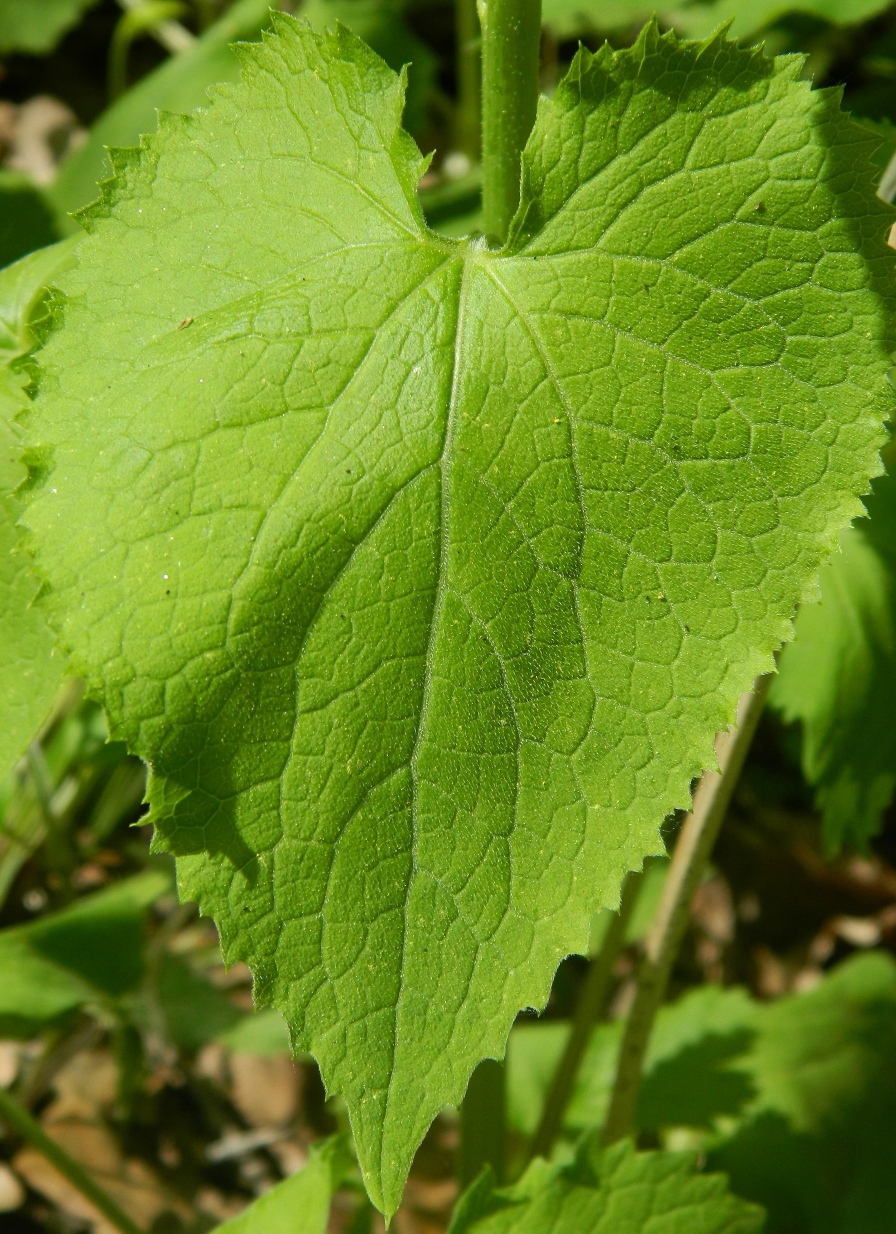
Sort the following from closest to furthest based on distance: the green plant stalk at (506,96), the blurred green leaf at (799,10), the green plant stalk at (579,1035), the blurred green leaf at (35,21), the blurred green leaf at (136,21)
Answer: the green plant stalk at (506,96)
the green plant stalk at (579,1035)
the blurred green leaf at (799,10)
the blurred green leaf at (136,21)
the blurred green leaf at (35,21)

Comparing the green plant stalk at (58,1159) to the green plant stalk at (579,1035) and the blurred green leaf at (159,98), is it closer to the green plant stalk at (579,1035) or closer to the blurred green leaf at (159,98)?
the green plant stalk at (579,1035)

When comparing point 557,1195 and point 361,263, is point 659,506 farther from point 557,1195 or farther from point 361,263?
point 557,1195

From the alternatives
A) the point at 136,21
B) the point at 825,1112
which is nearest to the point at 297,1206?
the point at 825,1112

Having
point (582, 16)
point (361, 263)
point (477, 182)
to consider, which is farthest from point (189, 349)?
point (582, 16)

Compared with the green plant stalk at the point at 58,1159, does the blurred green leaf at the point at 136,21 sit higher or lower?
higher

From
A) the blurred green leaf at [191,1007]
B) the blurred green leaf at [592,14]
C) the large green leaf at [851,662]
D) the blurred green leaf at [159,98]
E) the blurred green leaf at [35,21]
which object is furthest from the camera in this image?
the blurred green leaf at [35,21]

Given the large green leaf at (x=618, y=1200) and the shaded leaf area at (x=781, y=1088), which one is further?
the shaded leaf area at (x=781, y=1088)

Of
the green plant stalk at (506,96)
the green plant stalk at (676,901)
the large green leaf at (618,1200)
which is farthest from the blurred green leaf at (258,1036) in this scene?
the green plant stalk at (506,96)
